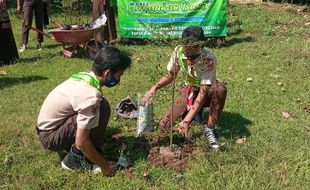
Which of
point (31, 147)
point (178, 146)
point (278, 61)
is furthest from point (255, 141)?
point (278, 61)

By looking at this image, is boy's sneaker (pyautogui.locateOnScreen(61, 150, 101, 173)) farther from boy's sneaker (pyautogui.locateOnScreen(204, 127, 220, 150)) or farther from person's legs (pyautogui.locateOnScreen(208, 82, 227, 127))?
person's legs (pyautogui.locateOnScreen(208, 82, 227, 127))

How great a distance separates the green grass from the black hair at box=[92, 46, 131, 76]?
84cm

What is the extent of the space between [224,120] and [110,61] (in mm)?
2155

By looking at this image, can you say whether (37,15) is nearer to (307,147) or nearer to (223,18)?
(223,18)

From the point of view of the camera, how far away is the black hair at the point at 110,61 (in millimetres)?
3746

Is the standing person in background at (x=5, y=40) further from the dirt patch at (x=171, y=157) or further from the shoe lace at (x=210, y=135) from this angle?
the shoe lace at (x=210, y=135)

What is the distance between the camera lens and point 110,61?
3744mm

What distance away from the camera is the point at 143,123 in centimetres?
494

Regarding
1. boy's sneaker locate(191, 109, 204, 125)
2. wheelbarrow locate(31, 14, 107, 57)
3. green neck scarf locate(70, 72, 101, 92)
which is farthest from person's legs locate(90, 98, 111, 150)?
wheelbarrow locate(31, 14, 107, 57)

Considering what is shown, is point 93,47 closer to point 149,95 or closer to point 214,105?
point 149,95

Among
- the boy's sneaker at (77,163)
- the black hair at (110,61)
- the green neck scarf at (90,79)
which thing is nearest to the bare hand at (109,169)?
the boy's sneaker at (77,163)

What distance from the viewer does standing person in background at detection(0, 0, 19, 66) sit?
816 centimetres

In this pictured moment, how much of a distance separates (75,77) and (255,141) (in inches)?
80.3

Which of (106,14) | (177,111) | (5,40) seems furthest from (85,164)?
(106,14)
